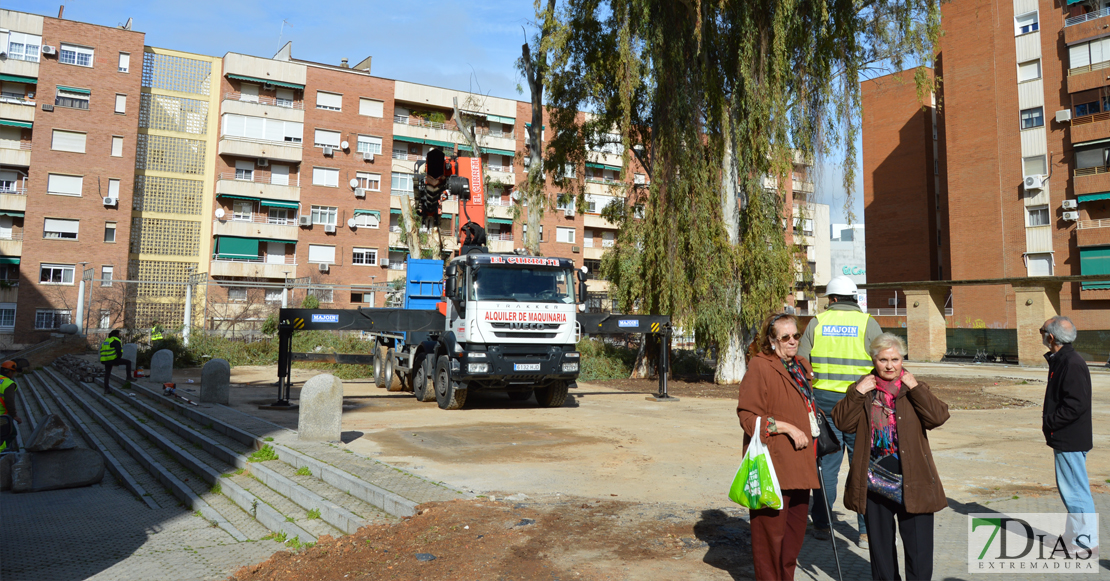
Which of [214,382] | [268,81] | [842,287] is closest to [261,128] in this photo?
[268,81]

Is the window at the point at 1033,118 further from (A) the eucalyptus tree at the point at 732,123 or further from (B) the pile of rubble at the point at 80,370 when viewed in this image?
(B) the pile of rubble at the point at 80,370

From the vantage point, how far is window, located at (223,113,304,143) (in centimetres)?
4159

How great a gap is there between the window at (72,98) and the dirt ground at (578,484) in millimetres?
34645

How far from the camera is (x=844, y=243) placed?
2712 inches

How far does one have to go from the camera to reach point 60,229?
1535 inches

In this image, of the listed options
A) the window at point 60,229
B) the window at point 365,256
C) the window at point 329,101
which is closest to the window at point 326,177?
the window at point 329,101

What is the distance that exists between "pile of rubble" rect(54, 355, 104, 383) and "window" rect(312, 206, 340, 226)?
20.5 metres

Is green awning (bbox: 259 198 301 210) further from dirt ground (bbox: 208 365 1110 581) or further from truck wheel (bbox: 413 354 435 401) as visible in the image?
truck wheel (bbox: 413 354 435 401)

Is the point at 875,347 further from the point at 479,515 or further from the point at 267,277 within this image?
the point at 267,277

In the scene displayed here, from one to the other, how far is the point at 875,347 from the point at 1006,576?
1724mm

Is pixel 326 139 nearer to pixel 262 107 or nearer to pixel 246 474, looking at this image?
pixel 262 107

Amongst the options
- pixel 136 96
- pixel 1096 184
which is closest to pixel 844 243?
pixel 1096 184

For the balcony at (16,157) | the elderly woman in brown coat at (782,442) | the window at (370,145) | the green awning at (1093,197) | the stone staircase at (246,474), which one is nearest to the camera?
the elderly woman in brown coat at (782,442)

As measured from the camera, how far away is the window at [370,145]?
45.3 meters
